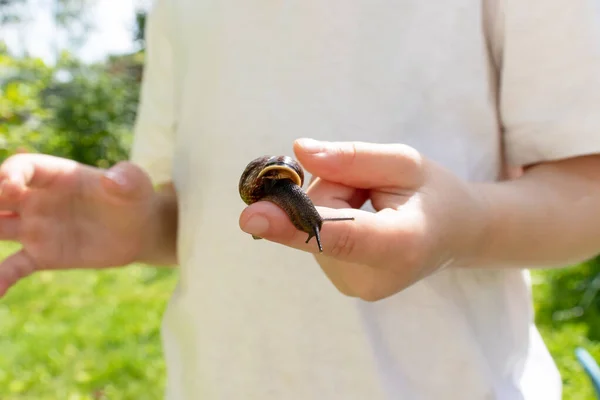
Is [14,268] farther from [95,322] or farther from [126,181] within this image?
[95,322]

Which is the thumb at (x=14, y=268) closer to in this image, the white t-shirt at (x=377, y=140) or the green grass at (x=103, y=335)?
the white t-shirt at (x=377, y=140)

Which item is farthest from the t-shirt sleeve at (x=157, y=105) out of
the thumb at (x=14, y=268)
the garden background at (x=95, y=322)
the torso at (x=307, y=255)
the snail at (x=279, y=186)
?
the garden background at (x=95, y=322)

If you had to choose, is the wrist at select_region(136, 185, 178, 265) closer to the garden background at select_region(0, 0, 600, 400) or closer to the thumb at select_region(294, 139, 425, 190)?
the thumb at select_region(294, 139, 425, 190)

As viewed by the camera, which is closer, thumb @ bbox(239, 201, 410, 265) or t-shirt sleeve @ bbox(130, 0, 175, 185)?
thumb @ bbox(239, 201, 410, 265)

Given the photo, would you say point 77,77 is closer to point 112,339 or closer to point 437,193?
point 112,339

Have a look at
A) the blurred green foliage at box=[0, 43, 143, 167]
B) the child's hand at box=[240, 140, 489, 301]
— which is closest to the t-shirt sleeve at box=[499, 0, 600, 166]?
the child's hand at box=[240, 140, 489, 301]

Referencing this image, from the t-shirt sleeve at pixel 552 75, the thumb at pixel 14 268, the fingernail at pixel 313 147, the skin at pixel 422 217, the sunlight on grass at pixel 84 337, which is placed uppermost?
the t-shirt sleeve at pixel 552 75
